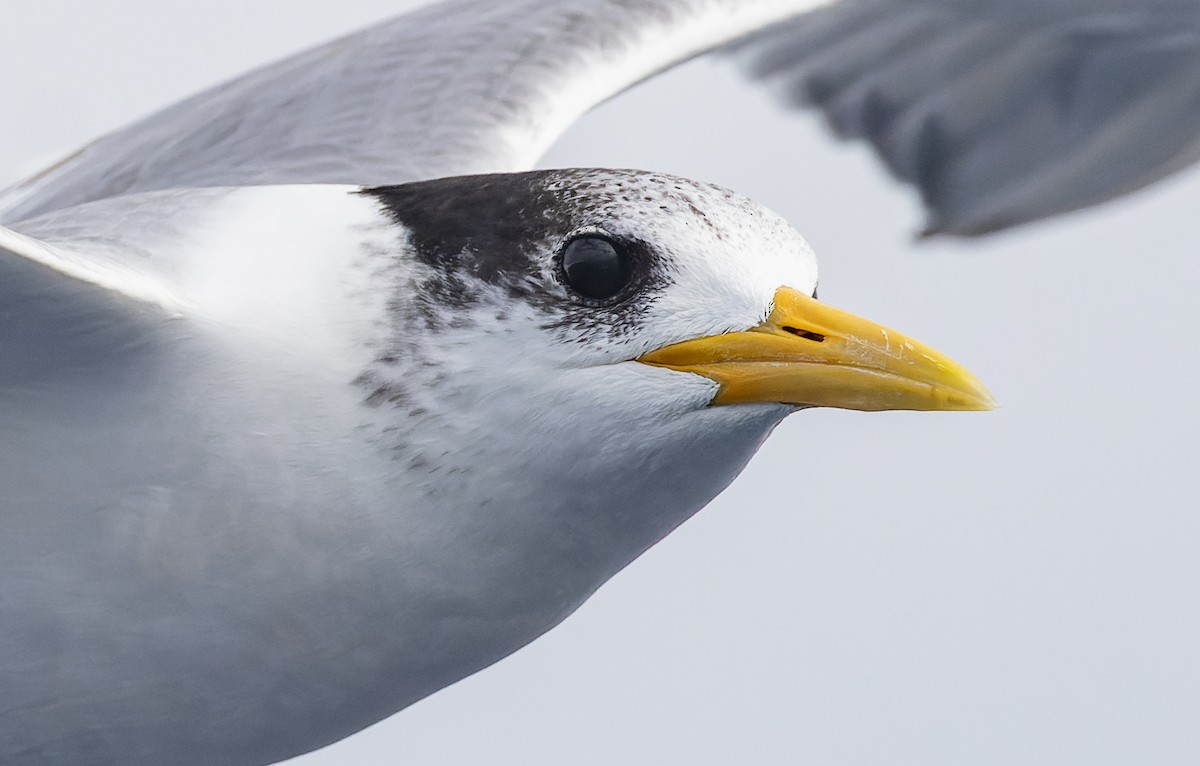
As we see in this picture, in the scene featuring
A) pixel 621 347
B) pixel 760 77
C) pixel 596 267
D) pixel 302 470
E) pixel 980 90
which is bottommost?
pixel 302 470

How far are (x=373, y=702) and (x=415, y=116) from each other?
1.91 m

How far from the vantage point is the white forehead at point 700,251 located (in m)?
3.01

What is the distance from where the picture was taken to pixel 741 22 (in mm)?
5082

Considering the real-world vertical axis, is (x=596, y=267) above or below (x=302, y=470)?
above

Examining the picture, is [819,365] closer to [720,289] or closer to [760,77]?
[720,289]

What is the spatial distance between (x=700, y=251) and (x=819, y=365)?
0.28 metres

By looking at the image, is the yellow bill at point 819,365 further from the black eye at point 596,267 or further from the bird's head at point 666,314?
the black eye at point 596,267

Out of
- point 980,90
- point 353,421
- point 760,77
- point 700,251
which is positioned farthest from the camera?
point 980,90

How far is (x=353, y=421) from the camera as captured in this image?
3.15 metres

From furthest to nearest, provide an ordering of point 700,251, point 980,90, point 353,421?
point 980,90 < point 353,421 < point 700,251

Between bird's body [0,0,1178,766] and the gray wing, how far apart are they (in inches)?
50.1

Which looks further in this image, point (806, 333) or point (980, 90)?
point (980, 90)

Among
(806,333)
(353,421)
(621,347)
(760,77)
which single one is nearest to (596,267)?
(621,347)

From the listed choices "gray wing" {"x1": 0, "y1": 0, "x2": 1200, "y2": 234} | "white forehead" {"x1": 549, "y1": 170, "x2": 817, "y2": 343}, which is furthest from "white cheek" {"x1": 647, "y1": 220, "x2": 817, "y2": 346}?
"gray wing" {"x1": 0, "y1": 0, "x2": 1200, "y2": 234}
